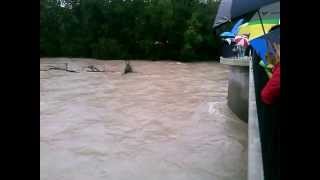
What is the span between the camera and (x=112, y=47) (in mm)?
23562

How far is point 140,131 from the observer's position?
8.46 meters

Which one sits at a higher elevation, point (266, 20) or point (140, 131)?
point (266, 20)

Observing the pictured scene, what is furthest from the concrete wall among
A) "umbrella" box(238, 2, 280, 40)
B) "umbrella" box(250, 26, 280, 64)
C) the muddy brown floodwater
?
"umbrella" box(250, 26, 280, 64)

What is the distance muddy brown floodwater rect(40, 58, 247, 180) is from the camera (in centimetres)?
606

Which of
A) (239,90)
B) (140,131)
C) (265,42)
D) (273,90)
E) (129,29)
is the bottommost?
(140,131)

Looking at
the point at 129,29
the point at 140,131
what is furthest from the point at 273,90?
the point at 129,29

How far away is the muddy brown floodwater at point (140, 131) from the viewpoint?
606cm

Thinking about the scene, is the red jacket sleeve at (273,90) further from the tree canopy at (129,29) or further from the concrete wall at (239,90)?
the tree canopy at (129,29)

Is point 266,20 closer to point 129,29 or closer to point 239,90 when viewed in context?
point 239,90

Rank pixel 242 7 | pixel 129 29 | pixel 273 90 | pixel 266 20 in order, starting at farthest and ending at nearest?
pixel 129 29, pixel 266 20, pixel 242 7, pixel 273 90
